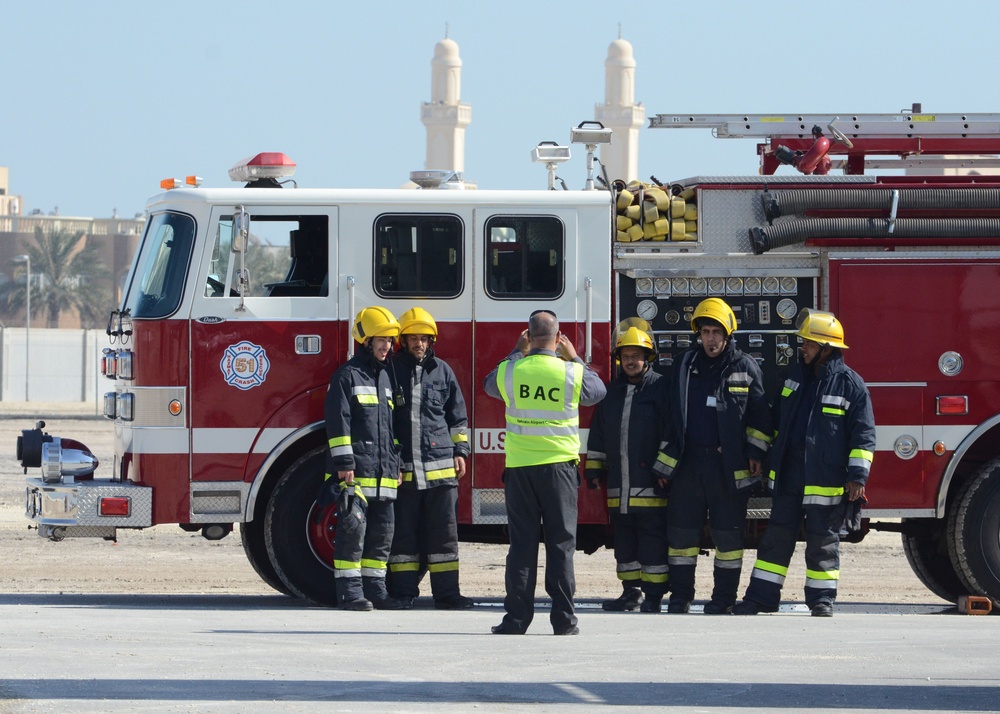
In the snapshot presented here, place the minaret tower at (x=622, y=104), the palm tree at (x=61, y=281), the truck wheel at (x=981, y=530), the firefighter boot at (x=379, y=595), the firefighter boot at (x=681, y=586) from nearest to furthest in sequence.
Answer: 1. the firefighter boot at (x=379, y=595)
2. the firefighter boot at (x=681, y=586)
3. the truck wheel at (x=981, y=530)
4. the palm tree at (x=61, y=281)
5. the minaret tower at (x=622, y=104)

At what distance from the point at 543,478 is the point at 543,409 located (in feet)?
1.22

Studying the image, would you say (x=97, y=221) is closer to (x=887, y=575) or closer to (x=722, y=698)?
(x=887, y=575)

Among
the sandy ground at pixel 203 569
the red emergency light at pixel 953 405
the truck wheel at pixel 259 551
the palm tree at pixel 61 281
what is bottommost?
the sandy ground at pixel 203 569

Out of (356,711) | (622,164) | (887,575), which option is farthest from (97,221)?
(356,711)

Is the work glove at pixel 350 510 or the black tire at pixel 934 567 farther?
the black tire at pixel 934 567

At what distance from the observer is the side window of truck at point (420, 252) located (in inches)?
376

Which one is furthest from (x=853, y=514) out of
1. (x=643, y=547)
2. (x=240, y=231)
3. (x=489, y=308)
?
(x=240, y=231)

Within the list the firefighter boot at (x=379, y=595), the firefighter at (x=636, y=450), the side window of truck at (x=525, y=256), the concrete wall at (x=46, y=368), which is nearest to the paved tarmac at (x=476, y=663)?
the firefighter boot at (x=379, y=595)

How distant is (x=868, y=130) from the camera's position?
10320 mm

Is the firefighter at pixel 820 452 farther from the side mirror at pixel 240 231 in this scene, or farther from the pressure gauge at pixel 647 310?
the side mirror at pixel 240 231

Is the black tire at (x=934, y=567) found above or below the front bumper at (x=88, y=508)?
below

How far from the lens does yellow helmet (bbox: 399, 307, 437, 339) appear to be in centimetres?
923

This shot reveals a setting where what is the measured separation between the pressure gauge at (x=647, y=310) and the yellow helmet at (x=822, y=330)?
95cm

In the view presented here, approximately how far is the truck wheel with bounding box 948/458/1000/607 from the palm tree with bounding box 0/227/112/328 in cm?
6112
